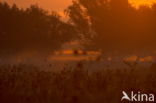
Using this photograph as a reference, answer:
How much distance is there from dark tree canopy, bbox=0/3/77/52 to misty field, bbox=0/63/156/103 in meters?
52.9

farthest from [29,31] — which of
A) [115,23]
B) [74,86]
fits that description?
[74,86]

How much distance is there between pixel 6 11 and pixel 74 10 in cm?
1424

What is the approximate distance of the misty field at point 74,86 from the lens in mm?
9750

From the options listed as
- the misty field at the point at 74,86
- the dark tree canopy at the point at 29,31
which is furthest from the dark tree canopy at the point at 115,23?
the misty field at the point at 74,86

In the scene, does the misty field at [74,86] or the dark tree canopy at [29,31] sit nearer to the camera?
the misty field at [74,86]

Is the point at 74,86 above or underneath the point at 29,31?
underneath

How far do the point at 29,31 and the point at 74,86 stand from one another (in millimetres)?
59215

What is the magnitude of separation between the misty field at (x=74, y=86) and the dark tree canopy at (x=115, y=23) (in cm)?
4652

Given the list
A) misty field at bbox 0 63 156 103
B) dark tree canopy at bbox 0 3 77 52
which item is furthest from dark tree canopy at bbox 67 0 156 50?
misty field at bbox 0 63 156 103

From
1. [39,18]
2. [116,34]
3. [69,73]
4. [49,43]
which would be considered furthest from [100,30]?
[69,73]

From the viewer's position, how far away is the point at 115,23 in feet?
193

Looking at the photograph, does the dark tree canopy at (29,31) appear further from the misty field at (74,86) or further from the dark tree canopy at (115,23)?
the misty field at (74,86)

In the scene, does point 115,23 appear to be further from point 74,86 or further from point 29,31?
point 74,86

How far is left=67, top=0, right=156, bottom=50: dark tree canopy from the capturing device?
58031mm
